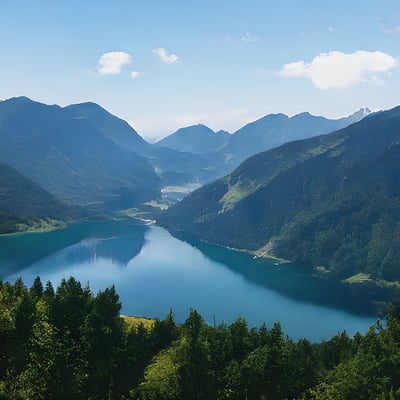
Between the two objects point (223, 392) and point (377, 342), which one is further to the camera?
point (377, 342)

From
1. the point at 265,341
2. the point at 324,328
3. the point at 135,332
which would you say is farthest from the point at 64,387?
the point at 324,328

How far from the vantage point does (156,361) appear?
244 ft

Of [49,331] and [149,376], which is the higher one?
[49,331]

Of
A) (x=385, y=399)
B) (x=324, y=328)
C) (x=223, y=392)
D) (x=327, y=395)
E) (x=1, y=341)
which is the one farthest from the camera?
(x=324, y=328)

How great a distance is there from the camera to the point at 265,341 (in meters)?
74.2

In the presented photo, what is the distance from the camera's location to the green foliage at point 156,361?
63.5m

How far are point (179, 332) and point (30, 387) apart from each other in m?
28.7

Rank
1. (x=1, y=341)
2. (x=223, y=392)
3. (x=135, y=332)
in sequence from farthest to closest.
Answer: (x=135, y=332) → (x=1, y=341) → (x=223, y=392)

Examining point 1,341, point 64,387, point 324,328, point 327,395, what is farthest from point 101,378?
point 324,328

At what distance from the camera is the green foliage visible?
63.5m

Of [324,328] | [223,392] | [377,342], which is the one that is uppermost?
[377,342]

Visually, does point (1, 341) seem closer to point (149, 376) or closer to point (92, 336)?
point (92, 336)

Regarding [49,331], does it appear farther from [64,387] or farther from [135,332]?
[135,332]

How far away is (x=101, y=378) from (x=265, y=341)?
25373 mm
